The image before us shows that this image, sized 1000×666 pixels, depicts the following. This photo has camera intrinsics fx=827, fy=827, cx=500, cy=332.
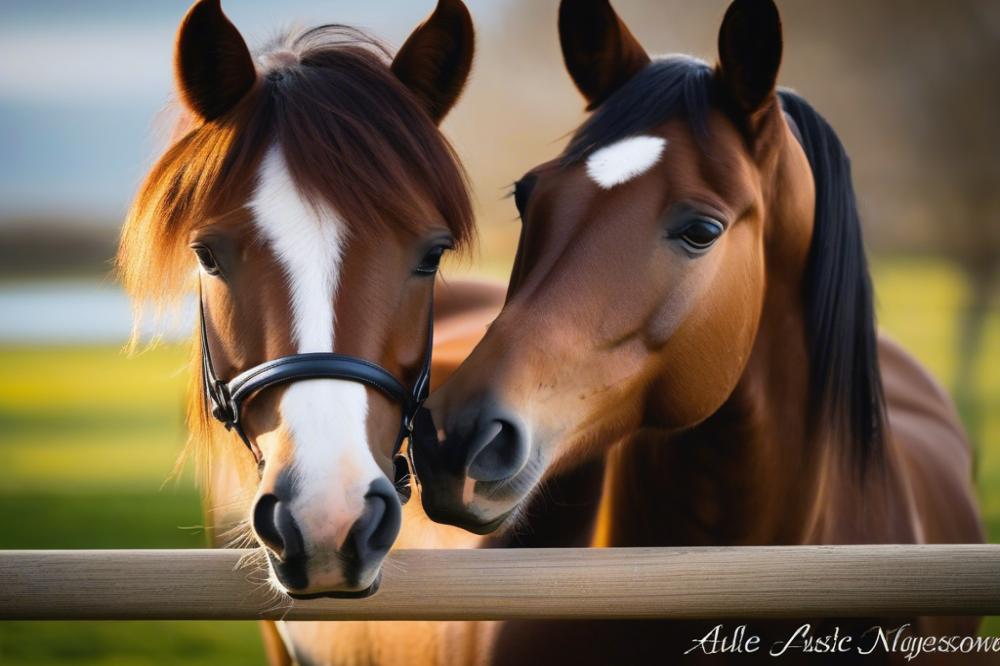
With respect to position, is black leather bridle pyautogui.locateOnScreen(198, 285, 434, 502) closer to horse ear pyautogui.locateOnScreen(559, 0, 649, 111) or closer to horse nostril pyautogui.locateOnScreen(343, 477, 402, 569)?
horse nostril pyautogui.locateOnScreen(343, 477, 402, 569)

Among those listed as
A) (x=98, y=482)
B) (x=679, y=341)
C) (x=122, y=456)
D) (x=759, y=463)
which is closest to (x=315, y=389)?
(x=679, y=341)

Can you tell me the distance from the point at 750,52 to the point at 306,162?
96cm

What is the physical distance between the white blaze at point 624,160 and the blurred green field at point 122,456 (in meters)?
1.09

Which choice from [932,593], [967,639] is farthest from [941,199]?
[932,593]

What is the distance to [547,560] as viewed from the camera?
4.90 feet

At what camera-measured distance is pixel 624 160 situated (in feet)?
5.66

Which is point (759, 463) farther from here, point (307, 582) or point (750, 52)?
point (307, 582)

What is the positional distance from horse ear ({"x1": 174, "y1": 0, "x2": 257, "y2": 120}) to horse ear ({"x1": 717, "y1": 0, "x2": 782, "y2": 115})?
39.8 inches

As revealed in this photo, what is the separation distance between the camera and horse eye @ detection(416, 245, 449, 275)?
64.6 inches

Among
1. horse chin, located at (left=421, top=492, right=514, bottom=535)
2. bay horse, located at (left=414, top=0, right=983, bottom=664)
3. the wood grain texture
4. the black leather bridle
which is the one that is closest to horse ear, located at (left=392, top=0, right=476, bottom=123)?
bay horse, located at (left=414, top=0, right=983, bottom=664)

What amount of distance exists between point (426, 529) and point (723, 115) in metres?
1.33

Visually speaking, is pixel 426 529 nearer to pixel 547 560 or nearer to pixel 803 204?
pixel 547 560

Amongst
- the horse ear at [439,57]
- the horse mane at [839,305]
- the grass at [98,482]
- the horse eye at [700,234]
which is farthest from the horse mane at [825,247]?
the grass at [98,482]

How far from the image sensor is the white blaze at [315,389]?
127cm
